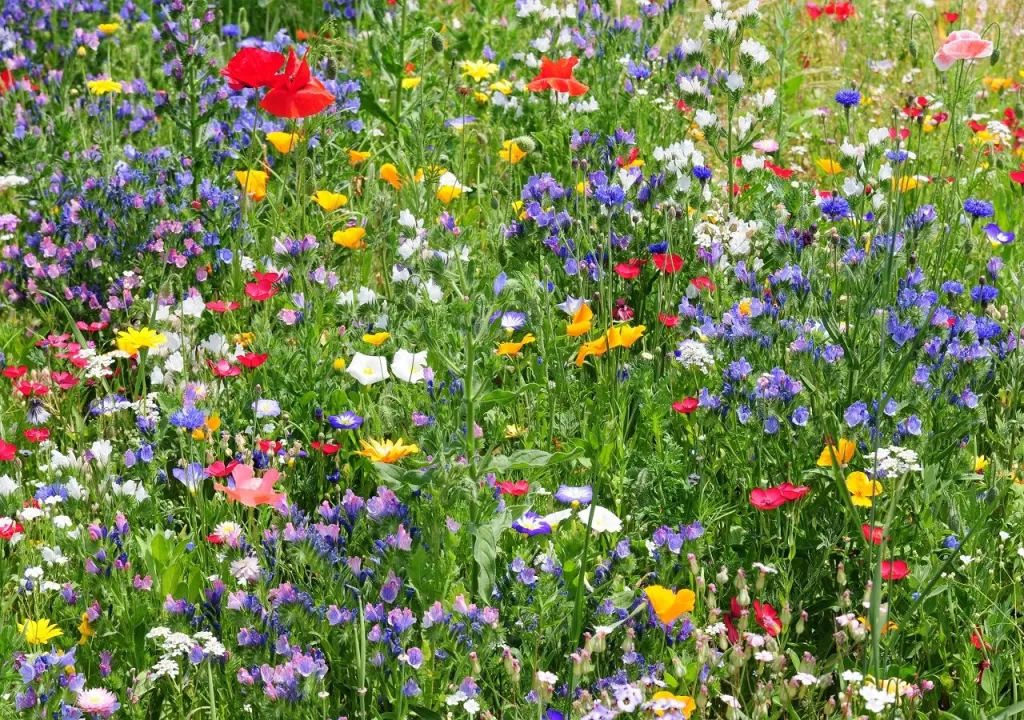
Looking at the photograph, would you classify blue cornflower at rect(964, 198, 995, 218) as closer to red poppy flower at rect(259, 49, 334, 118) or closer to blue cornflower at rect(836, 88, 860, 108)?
blue cornflower at rect(836, 88, 860, 108)

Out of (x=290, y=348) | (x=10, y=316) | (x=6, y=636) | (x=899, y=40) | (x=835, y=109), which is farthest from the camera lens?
(x=899, y=40)

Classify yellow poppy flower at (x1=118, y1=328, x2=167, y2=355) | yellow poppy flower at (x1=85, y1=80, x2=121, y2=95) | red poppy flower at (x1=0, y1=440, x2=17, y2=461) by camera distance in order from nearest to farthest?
red poppy flower at (x1=0, y1=440, x2=17, y2=461), yellow poppy flower at (x1=118, y1=328, x2=167, y2=355), yellow poppy flower at (x1=85, y1=80, x2=121, y2=95)

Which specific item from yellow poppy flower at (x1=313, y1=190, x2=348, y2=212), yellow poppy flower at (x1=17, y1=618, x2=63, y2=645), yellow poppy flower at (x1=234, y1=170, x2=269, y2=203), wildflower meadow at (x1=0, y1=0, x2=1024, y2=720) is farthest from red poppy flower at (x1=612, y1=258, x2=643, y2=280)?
yellow poppy flower at (x1=17, y1=618, x2=63, y2=645)

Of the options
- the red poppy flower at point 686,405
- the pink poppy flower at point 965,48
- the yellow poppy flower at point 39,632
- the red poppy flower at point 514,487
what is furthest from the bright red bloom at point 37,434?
the pink poppy flower at point 965,48

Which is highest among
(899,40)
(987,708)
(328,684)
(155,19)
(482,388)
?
(155,19)

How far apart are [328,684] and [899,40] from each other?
5011 millimetres

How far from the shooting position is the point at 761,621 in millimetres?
2234

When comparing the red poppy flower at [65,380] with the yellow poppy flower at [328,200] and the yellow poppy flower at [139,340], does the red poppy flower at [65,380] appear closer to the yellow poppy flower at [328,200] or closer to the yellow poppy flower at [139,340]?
the yellow poppy flower at [139,340]

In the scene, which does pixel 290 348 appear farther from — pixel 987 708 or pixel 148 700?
pixel 987 708

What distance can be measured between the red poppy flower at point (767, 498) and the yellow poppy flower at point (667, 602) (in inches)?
12.4

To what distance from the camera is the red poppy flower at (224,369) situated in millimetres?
2896

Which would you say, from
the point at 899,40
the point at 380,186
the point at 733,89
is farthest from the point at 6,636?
the point at 899,40

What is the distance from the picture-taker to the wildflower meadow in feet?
6.98

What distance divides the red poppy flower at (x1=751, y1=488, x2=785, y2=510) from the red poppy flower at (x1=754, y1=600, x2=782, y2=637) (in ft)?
0.60
